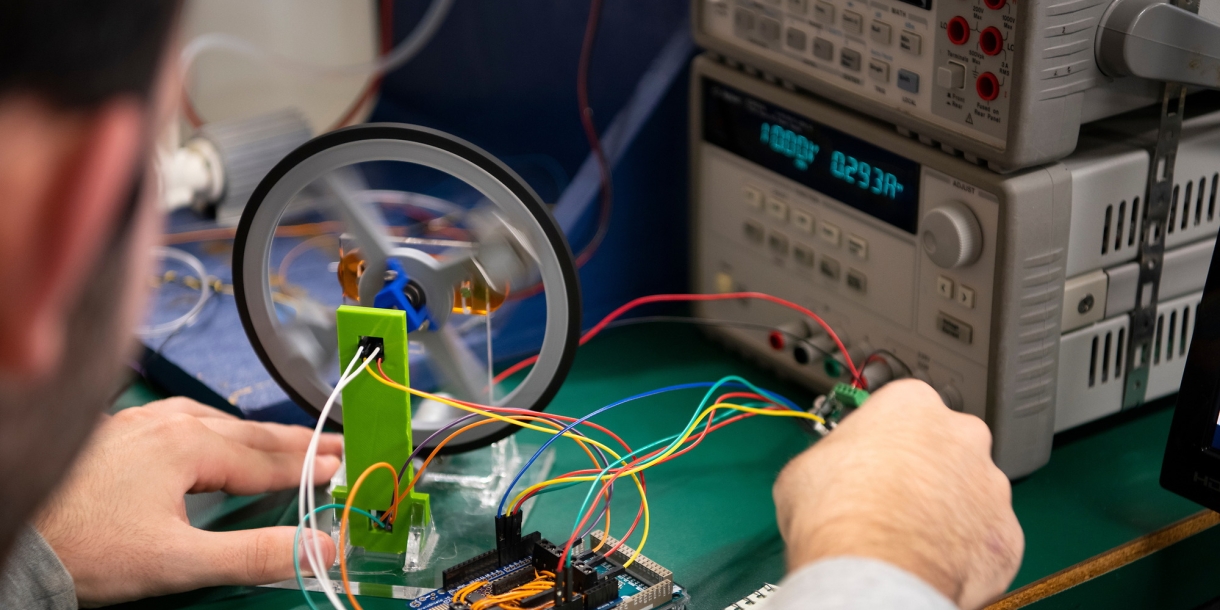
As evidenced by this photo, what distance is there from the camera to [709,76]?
131 cm

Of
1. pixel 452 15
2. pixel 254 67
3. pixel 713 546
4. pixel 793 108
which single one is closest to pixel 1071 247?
pixel 793 108

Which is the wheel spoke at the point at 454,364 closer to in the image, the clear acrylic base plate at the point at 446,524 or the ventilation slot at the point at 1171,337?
the clear acrylic base plate at the point at 446,524

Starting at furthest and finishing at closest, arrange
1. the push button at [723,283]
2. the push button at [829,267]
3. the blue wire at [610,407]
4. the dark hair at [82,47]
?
1. the push button at [723,283]
2. the push button at [829,267]
3. the blue wire at [610,407]
4. the dark hair at [82,47]

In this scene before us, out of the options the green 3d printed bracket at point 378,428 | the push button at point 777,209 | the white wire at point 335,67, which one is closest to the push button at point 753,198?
the push button at point 777,209

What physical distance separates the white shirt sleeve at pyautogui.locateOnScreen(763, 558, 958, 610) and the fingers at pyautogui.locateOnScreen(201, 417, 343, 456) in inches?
24.2

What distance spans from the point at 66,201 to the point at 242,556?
0.65 meters

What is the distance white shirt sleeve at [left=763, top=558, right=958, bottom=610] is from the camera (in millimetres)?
644

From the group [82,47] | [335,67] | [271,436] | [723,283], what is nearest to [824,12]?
[723,283]

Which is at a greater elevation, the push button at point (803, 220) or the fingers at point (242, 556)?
the push button at point (803, 220)

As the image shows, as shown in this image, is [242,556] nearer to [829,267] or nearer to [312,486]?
[312,486]

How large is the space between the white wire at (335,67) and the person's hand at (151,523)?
102 cm

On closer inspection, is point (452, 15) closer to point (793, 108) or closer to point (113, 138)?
point (793, 108)

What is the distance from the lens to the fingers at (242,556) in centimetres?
94

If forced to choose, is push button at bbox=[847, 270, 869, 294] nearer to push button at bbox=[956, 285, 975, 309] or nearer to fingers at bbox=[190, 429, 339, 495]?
push button at bbox=[956, 285, 975, 309]
